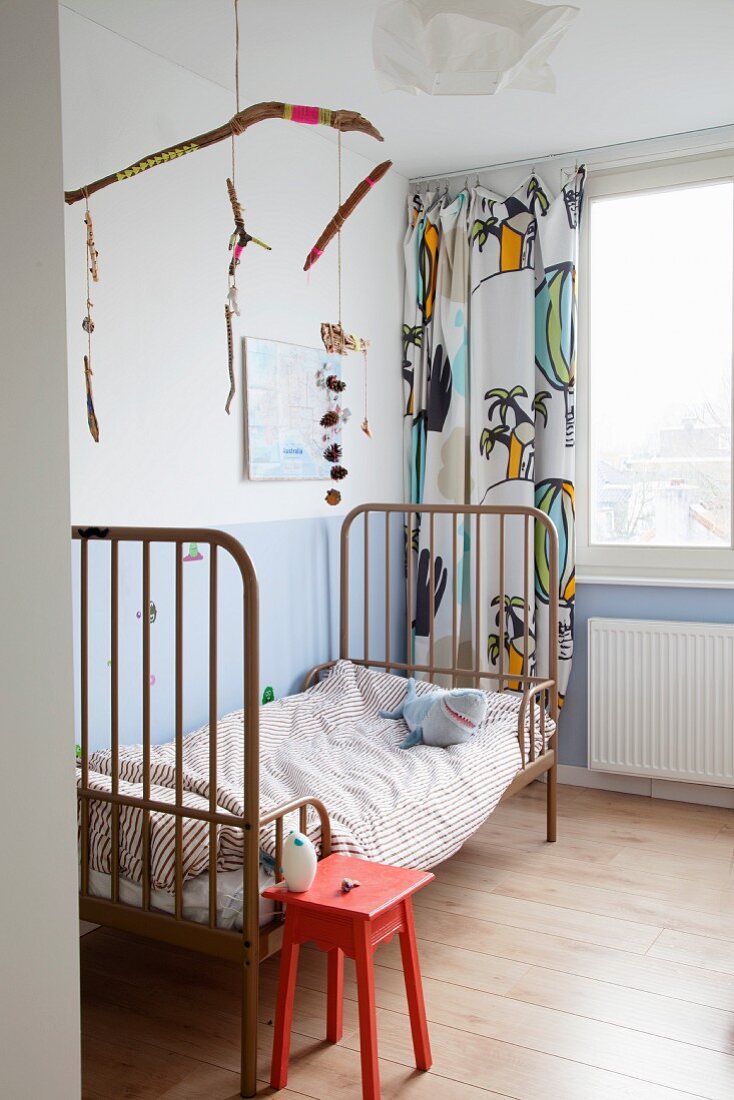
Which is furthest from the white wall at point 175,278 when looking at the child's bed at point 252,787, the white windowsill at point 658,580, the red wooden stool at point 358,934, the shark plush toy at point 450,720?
the red wooden stool at point 358,934

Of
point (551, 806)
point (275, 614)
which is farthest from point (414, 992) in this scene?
point (275, 614)

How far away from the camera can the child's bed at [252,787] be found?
1984 millimetres

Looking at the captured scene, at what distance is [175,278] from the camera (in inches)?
114

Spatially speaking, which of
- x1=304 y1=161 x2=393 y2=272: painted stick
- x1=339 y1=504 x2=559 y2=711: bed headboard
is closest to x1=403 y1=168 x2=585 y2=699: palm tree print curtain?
x1=339 y1=504 x2=559 y2=711: bed headboard

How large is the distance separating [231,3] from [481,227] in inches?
64.5

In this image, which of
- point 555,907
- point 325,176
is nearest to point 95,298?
point 325,176

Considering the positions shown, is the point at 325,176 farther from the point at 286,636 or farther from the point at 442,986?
the point at 442,986

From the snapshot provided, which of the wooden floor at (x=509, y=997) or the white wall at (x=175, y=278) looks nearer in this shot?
the wooden floor at (x=509, y=997)

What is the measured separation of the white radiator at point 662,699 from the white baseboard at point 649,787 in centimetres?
11

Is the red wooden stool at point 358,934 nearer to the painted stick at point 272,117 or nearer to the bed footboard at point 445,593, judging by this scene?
the bed footboard at point 445,593

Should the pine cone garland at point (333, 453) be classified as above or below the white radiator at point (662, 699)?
above

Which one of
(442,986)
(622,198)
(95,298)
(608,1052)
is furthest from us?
(622,198)

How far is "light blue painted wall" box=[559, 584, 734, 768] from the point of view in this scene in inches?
144

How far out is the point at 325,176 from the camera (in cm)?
359
